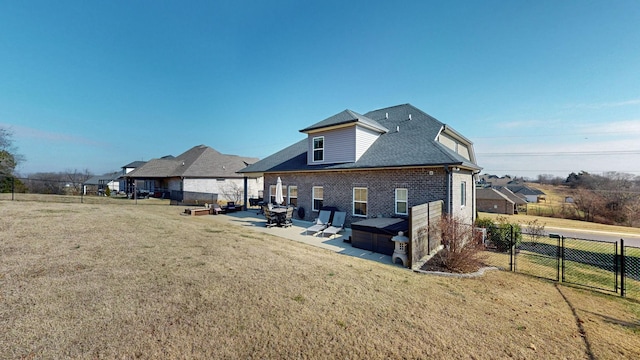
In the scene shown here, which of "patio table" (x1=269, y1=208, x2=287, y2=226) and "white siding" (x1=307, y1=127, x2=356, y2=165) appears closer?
"patio table" (x1=269, y1=208, x2=287, y2=226)

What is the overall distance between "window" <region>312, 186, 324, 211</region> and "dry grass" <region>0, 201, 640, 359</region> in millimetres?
7354

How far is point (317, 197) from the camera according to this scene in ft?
47.3

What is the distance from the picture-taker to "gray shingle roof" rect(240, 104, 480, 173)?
10.7 m

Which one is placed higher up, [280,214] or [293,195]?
[293,195]

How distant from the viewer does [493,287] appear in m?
5.96

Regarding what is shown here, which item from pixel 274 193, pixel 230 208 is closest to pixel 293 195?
pixel 274 193

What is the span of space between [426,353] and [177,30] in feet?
65.1

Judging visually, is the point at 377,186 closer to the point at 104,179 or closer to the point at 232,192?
the point at 232,192

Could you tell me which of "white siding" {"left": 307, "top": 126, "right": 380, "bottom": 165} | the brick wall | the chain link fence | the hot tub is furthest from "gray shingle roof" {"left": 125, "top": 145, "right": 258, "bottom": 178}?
the chain link fence

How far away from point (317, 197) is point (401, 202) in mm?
5175

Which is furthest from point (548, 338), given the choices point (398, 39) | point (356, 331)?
point (398, 39)

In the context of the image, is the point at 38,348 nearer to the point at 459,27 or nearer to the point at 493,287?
the point at 493,287

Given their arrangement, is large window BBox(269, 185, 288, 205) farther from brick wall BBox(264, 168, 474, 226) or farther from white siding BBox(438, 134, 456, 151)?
white siding BBox(438, 134, 456, 151)

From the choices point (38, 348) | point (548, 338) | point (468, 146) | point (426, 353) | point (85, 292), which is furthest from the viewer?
point (468, 146)
